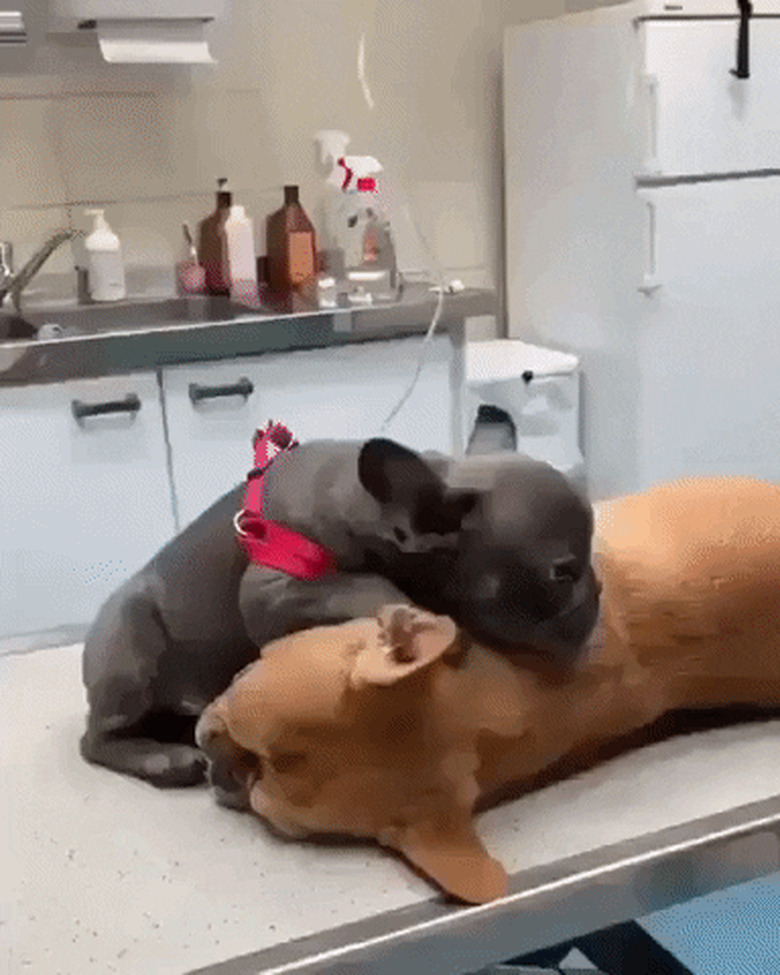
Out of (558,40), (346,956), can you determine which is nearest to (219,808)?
(346,956)

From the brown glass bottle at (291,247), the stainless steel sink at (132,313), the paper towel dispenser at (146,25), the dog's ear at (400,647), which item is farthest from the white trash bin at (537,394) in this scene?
the dog's ear at (400,647)

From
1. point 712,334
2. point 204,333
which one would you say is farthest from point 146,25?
point 712,334

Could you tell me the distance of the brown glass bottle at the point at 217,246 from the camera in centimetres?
271

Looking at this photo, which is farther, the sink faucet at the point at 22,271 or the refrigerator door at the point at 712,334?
the refrigerator door at the point at 712,334

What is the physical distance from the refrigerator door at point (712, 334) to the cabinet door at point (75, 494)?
3.61 feet

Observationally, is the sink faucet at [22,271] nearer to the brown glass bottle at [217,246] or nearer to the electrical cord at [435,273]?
the brown glass bottle at [217,246]

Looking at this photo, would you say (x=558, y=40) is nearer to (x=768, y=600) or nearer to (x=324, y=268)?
(x=324, y=268)

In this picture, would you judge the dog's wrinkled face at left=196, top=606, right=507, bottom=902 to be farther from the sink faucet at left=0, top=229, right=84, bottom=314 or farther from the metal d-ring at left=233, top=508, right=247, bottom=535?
the sink faucet at left=0, top=229, right=84, bottom=314

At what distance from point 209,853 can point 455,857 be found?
0.15m

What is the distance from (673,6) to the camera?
246 cm

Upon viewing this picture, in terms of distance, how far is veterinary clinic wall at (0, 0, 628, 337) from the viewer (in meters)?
2.70

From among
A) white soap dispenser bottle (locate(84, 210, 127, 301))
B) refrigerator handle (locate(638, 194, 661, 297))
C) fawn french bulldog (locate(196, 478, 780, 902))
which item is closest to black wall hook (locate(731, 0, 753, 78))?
refrigerator handle (locate(638, 194, 661, 297))

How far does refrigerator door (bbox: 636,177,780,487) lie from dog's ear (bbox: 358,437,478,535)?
1.94m

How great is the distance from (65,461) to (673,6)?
5.05 feet
